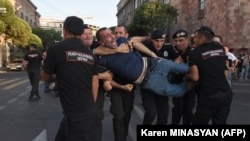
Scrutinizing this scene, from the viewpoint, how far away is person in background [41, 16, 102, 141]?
3928mm

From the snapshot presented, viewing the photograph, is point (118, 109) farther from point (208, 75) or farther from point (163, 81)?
point (208, 75)

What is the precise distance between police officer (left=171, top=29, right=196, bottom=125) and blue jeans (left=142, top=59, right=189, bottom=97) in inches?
27.9

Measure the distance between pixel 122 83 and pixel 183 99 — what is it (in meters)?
1.19

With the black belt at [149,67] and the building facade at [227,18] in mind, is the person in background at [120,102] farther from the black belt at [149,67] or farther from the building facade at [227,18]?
the building facade at [227,18]

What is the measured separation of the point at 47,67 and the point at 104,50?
1.48 meters

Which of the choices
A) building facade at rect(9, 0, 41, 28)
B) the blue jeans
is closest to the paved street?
the blue jeans

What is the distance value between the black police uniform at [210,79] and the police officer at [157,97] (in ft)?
3.15

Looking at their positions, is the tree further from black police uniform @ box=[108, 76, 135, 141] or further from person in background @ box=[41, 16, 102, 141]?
person in background @ box=[41, 16, 102, 141]

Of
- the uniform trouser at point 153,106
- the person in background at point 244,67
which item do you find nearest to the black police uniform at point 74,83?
the uniform trouser at point 153,106

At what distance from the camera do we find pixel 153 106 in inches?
230

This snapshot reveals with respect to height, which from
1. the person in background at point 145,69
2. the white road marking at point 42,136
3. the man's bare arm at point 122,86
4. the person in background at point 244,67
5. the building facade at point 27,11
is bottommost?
the white road marking at point 42,136

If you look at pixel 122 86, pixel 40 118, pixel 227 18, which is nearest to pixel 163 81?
pixel 122 86

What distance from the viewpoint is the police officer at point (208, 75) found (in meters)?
4.89

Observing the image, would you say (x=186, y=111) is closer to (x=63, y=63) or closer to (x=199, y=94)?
(x=199, y=94)
